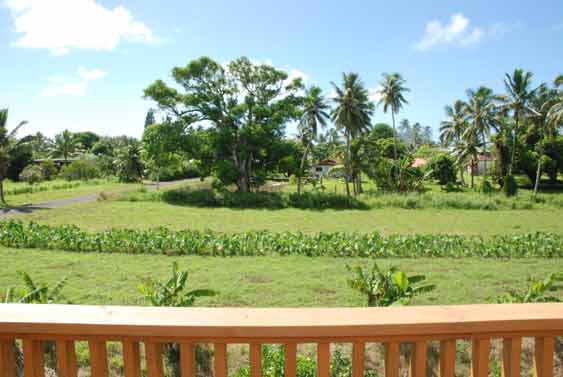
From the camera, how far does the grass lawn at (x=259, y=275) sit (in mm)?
6133

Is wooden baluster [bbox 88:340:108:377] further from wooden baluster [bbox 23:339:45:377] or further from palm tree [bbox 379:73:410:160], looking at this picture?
palm tree [bbox 379:73:410:160]

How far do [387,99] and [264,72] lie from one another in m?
14.4

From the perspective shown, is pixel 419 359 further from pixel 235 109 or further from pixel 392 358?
pixel 235 109

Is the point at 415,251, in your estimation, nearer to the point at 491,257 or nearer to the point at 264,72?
the point at 491,257

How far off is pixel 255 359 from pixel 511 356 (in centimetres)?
91

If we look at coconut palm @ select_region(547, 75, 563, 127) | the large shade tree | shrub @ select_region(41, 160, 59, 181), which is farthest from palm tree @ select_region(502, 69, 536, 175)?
shrub @ select_region(41, 160, 59, 181)

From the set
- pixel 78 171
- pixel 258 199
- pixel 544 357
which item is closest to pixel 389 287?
pixel 544 357

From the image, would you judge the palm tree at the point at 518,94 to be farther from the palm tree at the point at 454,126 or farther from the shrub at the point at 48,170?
the shrub at the point at 48,170

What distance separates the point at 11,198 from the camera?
89.0 feet

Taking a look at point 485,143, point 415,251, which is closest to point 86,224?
point 415,251

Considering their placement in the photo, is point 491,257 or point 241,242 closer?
point 491,257

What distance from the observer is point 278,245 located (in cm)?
1009

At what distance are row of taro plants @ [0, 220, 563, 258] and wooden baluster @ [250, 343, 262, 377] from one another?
8.52 m

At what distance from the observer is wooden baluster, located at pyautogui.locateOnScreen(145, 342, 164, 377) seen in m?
1.30
